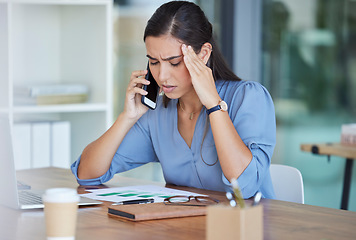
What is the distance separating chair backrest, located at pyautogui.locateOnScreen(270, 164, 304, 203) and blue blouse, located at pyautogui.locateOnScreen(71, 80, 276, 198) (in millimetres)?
84

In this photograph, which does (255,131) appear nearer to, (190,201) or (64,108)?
(190,201)

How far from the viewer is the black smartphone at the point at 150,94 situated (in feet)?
6.48

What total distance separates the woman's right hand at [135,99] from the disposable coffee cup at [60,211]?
95 centimetres

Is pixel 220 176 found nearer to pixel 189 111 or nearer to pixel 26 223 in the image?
pixel 189 111

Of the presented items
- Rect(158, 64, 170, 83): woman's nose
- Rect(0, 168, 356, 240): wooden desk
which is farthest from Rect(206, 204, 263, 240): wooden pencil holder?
Rect(158, 64, 170, 83): woman's nose

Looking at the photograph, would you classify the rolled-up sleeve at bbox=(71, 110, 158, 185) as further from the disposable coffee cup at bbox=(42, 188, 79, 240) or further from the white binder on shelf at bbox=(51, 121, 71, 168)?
the white binder on shelf at bbox=(51, 121, 71, 168)

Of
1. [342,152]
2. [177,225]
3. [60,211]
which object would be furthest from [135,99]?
[342,152]

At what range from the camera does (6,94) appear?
276 cm

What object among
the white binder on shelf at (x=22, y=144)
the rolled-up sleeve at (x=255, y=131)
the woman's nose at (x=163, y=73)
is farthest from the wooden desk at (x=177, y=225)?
the white binder on shelf at (x=22, y=144)

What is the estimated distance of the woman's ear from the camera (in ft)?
6.24

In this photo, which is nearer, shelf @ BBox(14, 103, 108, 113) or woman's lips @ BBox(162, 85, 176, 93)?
woman's lips @ BBox(162, 85, 176, 93)

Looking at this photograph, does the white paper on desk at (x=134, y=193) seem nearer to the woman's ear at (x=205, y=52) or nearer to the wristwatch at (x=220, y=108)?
the wristwatch at (x=220, y=108)

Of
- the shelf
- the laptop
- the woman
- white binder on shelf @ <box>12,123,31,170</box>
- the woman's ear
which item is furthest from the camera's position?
white binder on shelf @ <box>12,123,31,170</box>

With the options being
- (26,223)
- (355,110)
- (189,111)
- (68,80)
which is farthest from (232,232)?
(355,110)
